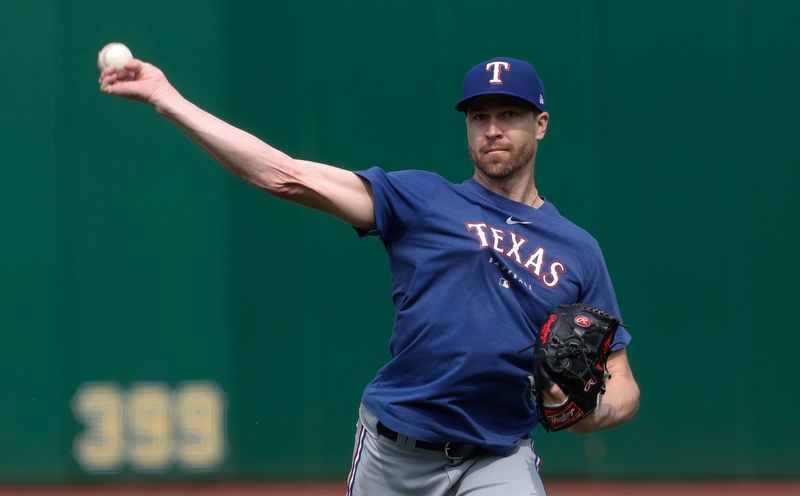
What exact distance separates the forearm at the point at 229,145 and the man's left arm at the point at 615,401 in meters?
1.06

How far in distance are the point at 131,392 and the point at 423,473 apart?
3382 millimetres

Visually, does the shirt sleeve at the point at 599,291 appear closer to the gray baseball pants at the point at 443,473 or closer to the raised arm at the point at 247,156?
the gray baseball pants at the point at 443,473

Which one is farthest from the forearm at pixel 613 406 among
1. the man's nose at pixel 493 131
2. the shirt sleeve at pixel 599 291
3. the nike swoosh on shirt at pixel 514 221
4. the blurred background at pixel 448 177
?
the blurred background at pixel 448 177

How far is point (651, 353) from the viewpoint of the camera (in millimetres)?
6527

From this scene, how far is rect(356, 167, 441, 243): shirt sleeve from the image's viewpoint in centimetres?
329

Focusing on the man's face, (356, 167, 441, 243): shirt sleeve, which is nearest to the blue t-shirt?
(356, 167, 441, 243): shirt sleeve

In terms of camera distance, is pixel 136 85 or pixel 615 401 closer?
pixel 136 85

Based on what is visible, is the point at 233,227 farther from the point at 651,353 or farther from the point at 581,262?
the point at 581,262

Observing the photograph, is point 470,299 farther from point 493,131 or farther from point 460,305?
point 493,131

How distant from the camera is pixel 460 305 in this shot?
331 centimetres

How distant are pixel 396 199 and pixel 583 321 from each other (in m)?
0.59

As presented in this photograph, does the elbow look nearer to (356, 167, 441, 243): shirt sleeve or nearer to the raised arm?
the raised arm

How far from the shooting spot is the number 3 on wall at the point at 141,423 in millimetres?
6445

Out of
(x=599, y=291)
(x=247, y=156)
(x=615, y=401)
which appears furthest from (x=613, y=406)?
(x=247, y=156)
